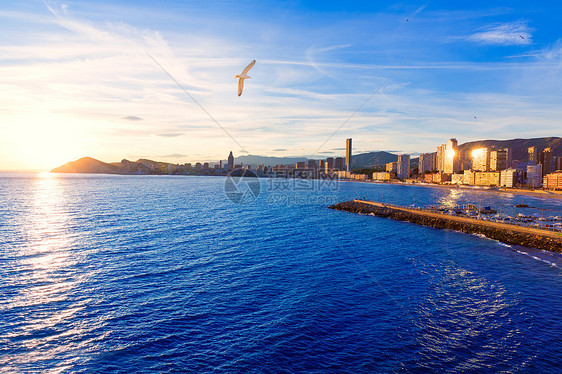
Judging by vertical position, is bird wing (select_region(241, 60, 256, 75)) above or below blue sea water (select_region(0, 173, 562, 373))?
above

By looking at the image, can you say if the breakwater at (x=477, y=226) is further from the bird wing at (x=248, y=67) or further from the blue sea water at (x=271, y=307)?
the bird wing at (x=248, y=67)

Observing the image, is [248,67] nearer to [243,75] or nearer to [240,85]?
[243,75]

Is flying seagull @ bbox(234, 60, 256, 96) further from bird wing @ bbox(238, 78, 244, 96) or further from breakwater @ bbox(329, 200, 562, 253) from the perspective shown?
breakwater @ bbox(329, 200, 562, 253)

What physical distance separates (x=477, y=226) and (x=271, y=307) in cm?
4802

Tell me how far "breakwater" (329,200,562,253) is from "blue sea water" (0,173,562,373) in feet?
16.1

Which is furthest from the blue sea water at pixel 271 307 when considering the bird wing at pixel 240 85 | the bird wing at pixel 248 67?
the bird wing at pixel 248 67

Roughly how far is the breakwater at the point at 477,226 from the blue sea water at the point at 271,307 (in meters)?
4.90

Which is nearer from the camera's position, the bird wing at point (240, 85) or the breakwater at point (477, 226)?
the bird wing at point (240, 85)

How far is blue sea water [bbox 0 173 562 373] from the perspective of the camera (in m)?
15.0

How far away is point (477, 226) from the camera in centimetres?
5425

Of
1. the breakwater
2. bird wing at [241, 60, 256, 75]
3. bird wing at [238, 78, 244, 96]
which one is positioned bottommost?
the breakwater

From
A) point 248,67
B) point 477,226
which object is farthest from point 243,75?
point 477,226

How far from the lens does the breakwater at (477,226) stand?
42594 mm

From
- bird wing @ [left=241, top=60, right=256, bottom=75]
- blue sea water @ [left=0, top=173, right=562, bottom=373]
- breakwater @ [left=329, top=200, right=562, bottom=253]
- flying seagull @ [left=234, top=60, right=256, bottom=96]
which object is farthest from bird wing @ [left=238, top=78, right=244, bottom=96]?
breakwater @ [left=329, top=200, right=562, bottom=253]
